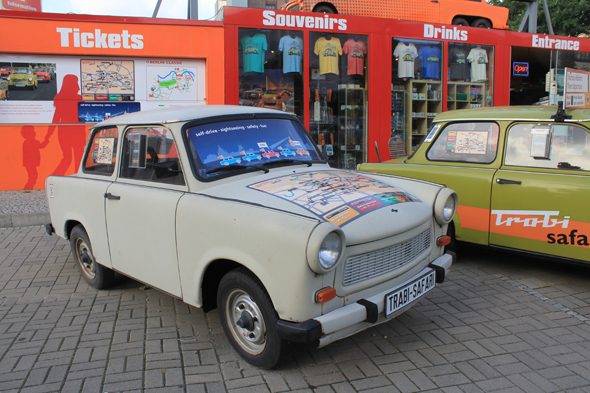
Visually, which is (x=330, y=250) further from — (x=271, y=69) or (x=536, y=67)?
(x=536, y=67)

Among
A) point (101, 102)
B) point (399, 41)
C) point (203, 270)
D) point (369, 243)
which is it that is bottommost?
point (203, 270)

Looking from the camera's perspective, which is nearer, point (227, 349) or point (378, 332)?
point (227, 349)

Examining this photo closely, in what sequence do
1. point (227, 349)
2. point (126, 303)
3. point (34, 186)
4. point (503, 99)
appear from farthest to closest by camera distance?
point (503, 99) < point (34, 186) < point (126, 303) < point (227, 349)

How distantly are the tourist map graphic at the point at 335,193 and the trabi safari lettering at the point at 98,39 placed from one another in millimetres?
7402

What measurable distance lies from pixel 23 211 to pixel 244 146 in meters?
5.37

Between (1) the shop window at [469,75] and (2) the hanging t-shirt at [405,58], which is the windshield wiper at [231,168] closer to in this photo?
(2) the hanging t-shirt at [405,58]

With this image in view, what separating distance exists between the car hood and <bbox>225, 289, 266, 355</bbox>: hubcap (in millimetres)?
610

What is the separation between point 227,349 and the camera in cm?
313

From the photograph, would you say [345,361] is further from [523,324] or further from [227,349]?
[523,324]

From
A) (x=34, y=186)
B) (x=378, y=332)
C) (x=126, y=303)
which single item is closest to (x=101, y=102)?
(x=34, y=186)

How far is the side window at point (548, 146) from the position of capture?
4.14 metres

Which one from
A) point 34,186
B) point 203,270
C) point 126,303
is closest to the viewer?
point 203,270

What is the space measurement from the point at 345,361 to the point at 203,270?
1.10m

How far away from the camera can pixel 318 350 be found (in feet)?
10.2
